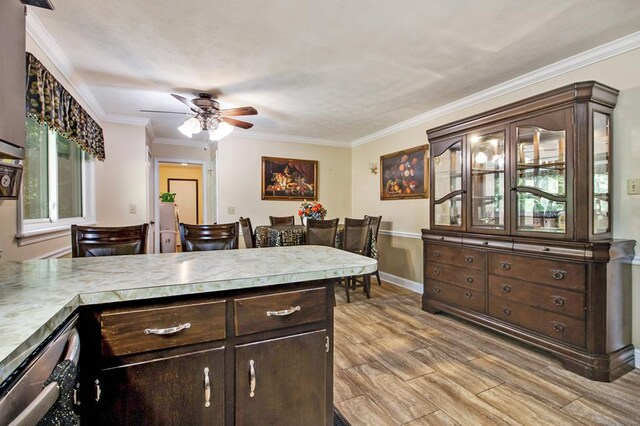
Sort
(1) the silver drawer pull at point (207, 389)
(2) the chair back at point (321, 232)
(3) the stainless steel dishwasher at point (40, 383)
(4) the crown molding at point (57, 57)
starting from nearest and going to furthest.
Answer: (3) the stainless steel dishwasher at point (40, 383)
(1) the silver drawer pull at point (207, 389)
(4) the crown molding at point (57, 57)
(2) the chair back at point (321, 232)

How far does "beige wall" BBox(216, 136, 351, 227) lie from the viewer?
480cm

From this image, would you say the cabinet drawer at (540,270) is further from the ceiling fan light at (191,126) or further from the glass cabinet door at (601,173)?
the ceiling fan light at (191,126)

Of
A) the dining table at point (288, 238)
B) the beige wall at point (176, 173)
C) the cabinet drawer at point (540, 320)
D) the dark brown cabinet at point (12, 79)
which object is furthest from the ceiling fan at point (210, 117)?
the beige wall at point (176, 173)

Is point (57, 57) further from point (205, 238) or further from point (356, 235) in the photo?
point (356, 235)

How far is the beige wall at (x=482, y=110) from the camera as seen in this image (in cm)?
226

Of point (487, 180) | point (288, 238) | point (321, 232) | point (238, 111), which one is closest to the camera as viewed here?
point (487, 180)

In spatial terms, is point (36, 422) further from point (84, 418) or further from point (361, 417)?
point (361, 417)

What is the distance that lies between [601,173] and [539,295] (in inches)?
41.0

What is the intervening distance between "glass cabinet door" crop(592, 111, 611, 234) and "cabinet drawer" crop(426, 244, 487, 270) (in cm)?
85

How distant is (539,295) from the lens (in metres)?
2.35

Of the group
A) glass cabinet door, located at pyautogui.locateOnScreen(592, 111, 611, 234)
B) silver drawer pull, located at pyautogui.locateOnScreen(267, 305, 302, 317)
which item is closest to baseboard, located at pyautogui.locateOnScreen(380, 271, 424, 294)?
glass cabinet door, located at pyautogui.locateOnScreen(592, 111, 611, 234)

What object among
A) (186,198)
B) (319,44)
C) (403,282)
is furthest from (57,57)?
(186,198)

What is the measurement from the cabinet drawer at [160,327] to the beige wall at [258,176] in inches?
154

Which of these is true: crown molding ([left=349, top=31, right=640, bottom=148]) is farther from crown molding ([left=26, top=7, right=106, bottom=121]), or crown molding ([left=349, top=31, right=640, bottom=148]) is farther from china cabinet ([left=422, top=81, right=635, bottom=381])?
crown molding ([left=26, top=7, right=106, bottom=121])
